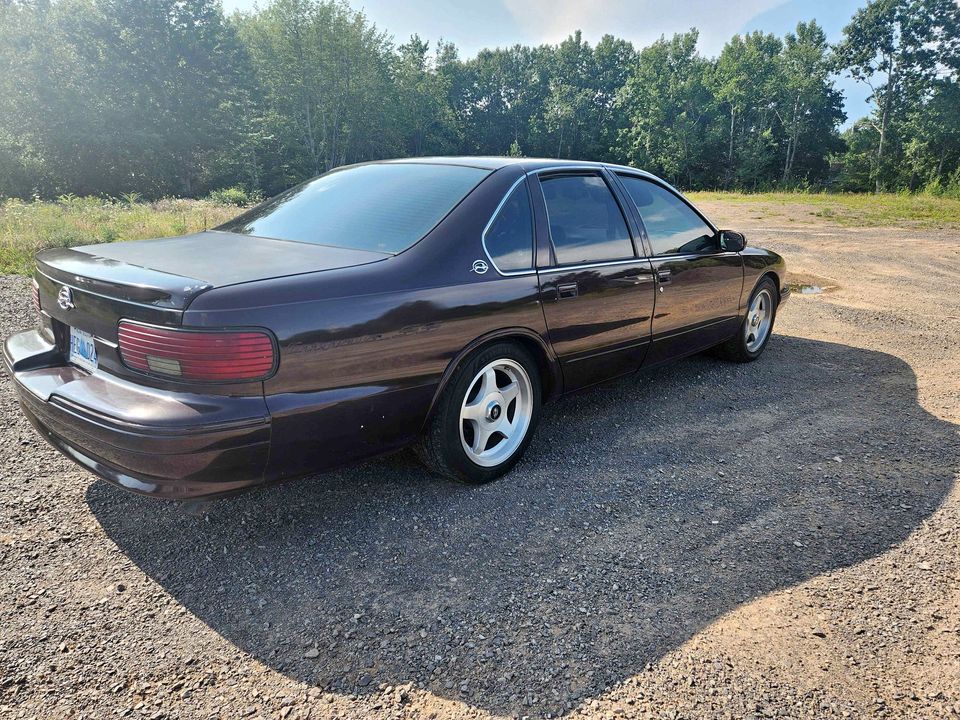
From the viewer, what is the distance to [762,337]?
5.37 meters

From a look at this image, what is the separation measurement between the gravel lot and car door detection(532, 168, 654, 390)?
0.53 metres

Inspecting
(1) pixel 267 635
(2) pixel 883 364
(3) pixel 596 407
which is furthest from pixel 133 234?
(2) pixel 883 364

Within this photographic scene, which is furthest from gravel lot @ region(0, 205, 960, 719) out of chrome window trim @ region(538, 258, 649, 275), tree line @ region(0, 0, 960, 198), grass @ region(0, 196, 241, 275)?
tree line @ region(0, 0, 960, 198)

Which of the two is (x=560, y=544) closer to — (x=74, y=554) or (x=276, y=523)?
(x=276, y=523)

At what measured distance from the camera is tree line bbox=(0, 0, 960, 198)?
3609cm

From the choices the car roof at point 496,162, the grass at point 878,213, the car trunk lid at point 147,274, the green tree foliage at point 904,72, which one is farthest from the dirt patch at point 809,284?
the green tree foliage at point 904,72

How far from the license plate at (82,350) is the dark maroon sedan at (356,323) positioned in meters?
0.01

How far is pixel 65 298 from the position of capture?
2.60 m

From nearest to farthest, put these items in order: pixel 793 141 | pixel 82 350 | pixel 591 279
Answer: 1. pixel 82 350
2. pixel 591 279
3. pixel 793 141

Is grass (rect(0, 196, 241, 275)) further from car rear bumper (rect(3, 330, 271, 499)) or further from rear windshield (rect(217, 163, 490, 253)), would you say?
car rear bumper (rect(3, 330, 271, 499))

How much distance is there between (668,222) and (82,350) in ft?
11.2

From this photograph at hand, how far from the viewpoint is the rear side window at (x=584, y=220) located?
3.37 m

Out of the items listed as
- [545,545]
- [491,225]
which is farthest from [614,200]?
[545,545]

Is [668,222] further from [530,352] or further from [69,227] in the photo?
[69,227]
